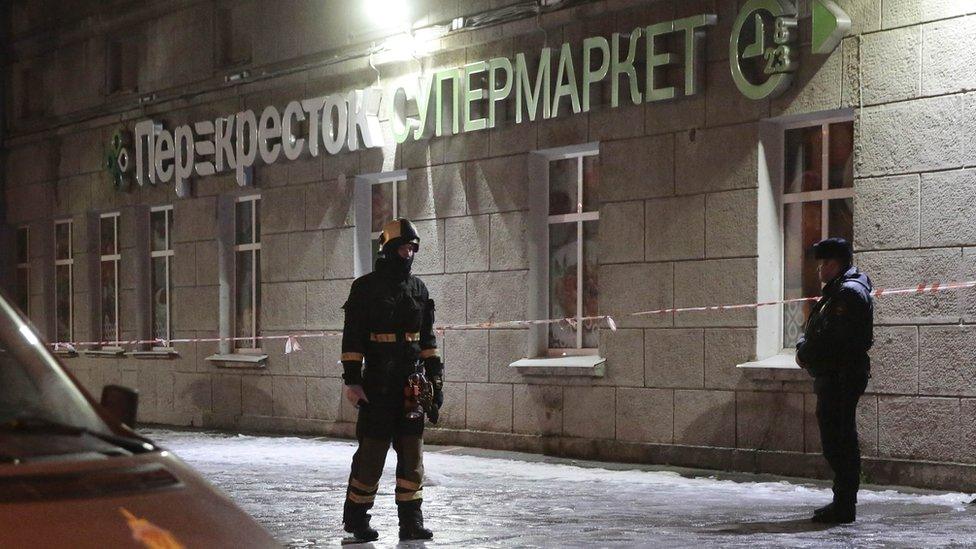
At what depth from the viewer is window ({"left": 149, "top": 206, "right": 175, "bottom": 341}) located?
20453mm

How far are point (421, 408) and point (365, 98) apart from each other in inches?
327

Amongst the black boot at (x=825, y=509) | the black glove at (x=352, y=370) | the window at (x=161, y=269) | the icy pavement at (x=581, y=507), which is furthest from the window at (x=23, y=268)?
the black boot at (x=825, y=509)

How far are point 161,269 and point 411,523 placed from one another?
13104 millimetres

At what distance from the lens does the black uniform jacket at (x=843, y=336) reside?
8.72m

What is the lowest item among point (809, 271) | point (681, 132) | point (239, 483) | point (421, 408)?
point (239, 483)

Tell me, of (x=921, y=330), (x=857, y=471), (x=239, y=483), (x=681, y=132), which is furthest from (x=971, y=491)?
(x=239, y=483)

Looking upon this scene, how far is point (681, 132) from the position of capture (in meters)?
12.8

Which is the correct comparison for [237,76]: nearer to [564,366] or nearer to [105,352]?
[105,352]

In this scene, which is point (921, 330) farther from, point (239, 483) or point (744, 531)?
point (239, 483)

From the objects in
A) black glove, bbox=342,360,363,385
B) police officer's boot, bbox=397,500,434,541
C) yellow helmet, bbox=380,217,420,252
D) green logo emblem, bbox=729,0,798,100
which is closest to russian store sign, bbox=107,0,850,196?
green logo emblem, bbox=729,0,798,100

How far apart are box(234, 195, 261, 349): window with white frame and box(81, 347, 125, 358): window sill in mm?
2952

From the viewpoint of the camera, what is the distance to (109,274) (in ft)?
71.8

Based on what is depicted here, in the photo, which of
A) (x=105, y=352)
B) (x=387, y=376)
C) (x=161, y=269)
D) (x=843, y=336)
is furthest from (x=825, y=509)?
(x=105, y=352)

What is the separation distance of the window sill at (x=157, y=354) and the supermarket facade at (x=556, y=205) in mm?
44
